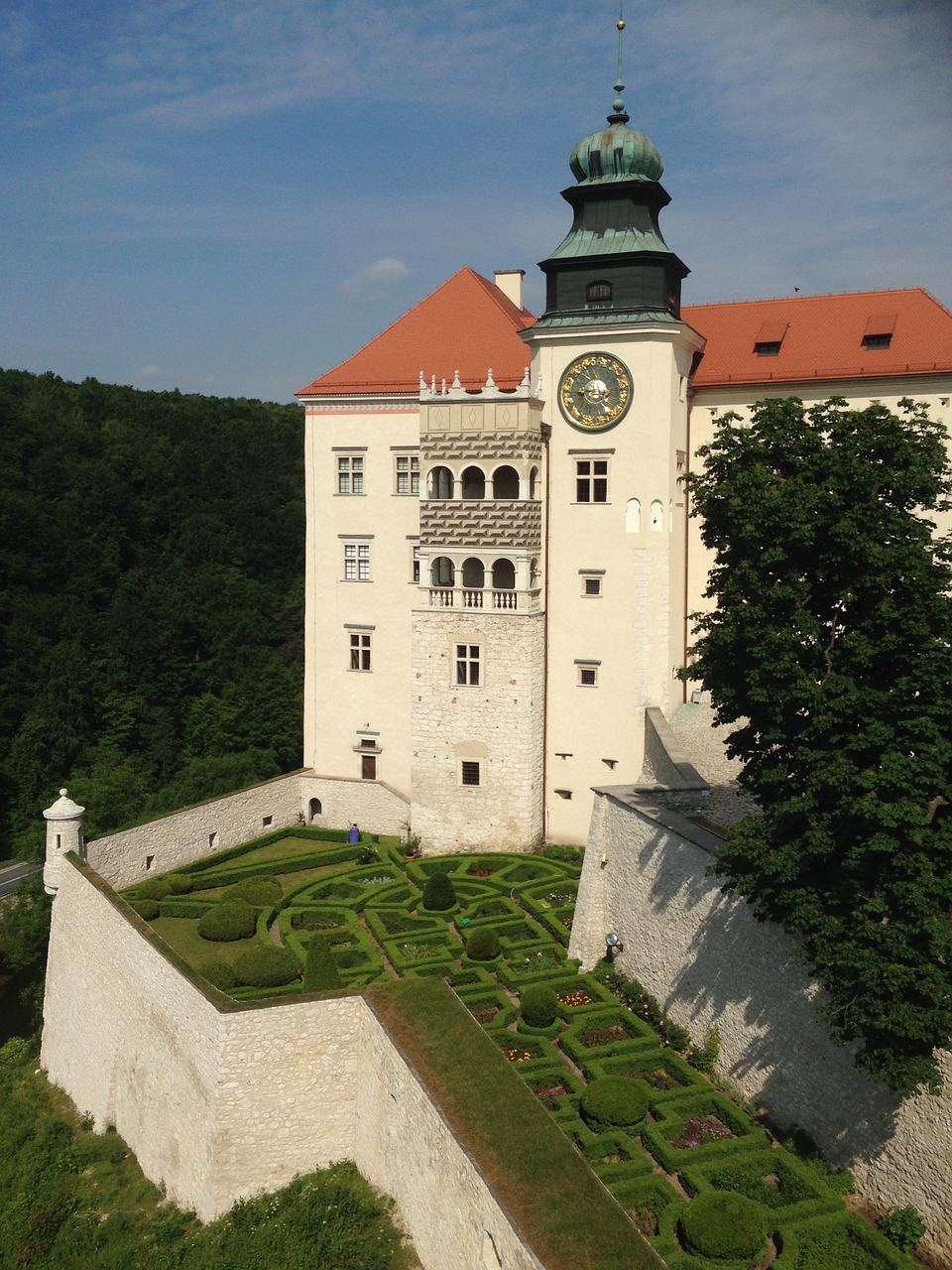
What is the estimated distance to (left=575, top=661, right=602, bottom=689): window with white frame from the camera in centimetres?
3219

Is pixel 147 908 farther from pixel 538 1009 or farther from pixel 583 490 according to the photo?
pixel 583 490

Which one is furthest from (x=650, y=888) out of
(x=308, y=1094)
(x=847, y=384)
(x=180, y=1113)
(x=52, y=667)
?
(x=52, y=667)

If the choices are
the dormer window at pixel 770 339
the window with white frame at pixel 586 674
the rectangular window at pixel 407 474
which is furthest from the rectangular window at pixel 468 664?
the dormer window at pixel 770 339

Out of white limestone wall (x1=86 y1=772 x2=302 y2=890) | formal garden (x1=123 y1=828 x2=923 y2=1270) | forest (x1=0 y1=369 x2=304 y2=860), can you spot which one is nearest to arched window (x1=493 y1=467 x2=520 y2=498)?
formal garden (x1=123 y1=828 x2=923 y2=1270)

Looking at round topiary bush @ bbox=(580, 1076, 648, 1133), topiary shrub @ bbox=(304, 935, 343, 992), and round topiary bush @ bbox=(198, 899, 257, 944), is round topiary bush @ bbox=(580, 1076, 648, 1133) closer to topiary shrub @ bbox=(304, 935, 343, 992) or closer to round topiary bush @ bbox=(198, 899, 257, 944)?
topiary shrub @ bbox=(304, 935, 343, 992)

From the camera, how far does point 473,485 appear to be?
33.2 meters

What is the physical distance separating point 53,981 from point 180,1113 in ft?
29.8

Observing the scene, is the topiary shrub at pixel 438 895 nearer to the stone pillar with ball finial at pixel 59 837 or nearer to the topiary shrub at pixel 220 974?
the topiary shrub at pixel 220 974

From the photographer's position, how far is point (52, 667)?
165ft

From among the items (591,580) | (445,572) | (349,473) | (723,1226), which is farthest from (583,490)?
(723,1226)

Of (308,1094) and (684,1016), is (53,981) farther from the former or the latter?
(684,1016)

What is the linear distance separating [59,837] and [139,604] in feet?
93.9

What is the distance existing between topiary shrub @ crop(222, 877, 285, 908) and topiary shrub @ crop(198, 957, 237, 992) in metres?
4.34

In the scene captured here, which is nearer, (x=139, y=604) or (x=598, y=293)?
(x=598, y=293)
